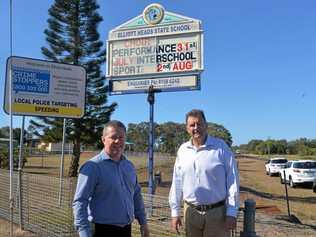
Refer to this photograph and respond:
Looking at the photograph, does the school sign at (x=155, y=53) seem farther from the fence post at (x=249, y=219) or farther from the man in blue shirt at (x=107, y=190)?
the man in blue shirt at (x=107, y=190)

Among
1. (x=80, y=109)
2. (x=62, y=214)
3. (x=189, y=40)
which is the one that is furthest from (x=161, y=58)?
(x=62, y=214)

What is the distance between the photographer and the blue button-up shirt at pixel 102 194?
408 centimetres

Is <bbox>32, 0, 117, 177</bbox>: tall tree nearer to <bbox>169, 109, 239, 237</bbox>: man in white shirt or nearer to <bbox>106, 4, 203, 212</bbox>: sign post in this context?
<bbox>106, 4, 203, 212</bbox>: sign post

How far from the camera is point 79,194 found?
409 cm

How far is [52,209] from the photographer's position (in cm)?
922

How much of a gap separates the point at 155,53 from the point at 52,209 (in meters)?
5.96

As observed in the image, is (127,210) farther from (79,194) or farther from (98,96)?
(98,96)

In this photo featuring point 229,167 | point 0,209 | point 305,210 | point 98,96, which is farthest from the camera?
point 98,96

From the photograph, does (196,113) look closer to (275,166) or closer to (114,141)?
(114,141)

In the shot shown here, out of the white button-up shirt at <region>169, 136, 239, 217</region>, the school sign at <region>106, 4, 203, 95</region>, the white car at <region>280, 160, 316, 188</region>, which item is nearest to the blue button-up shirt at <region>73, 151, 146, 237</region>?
the white button-up shirt at <region>169, 136, 239, 217</region>

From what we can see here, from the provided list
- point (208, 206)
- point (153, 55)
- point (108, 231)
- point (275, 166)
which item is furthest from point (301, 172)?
point (108, 231)

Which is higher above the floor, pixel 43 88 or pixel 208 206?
pixel 43 88

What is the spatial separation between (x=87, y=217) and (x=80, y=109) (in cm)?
662

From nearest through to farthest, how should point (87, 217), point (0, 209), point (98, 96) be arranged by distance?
point (87, 217)
point (0, 209)
point (98, 96)
